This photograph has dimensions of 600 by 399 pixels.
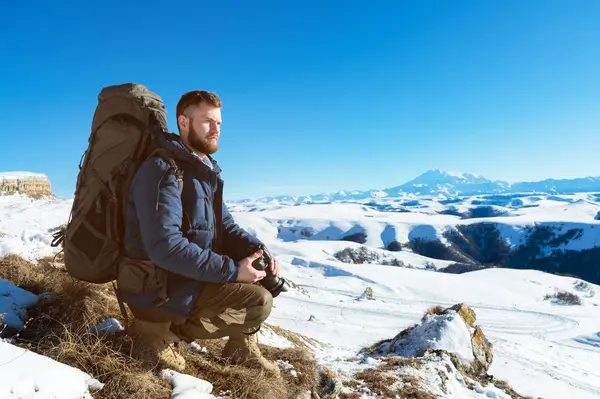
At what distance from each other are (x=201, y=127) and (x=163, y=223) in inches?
36.8

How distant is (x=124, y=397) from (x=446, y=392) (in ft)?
15.1

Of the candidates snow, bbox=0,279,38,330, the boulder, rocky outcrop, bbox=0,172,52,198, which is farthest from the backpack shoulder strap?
rocky outcrop, bbox=0,172,52,198

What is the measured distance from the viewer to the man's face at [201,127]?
3230 mm

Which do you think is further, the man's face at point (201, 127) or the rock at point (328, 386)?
the rock at point (328, 386)

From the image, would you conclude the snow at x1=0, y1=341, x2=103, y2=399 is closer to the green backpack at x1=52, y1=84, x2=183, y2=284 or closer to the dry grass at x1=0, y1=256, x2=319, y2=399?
the dry grass at x1=0, y1=256, x2=319, y2=399

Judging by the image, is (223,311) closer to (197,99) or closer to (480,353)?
(197,99)

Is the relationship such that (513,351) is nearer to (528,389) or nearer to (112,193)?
(528,389)

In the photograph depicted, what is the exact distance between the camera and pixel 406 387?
502 cm

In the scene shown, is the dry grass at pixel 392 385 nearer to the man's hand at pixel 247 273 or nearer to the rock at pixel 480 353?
the man's hand at pixel 247 273

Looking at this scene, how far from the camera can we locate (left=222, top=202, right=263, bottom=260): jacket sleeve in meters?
3.89

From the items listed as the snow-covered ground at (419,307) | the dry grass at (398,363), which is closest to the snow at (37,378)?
the snow-covered ground at (419,307)

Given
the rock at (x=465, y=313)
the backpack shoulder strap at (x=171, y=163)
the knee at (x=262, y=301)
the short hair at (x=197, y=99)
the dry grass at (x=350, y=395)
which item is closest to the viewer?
the backpack shoulder strap at (x=171, y=163)

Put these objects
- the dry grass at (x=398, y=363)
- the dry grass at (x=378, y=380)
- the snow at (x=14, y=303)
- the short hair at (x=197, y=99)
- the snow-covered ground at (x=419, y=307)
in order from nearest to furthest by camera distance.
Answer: the short hair at (x=197, y=99), the snow at (x=14, y=303), the dry grass at (x=378, y=380), the dry grass at (x=398, y=363), the snow-covered ground at (x=419, y=307)

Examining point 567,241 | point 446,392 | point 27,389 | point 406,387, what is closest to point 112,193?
point 27,389
